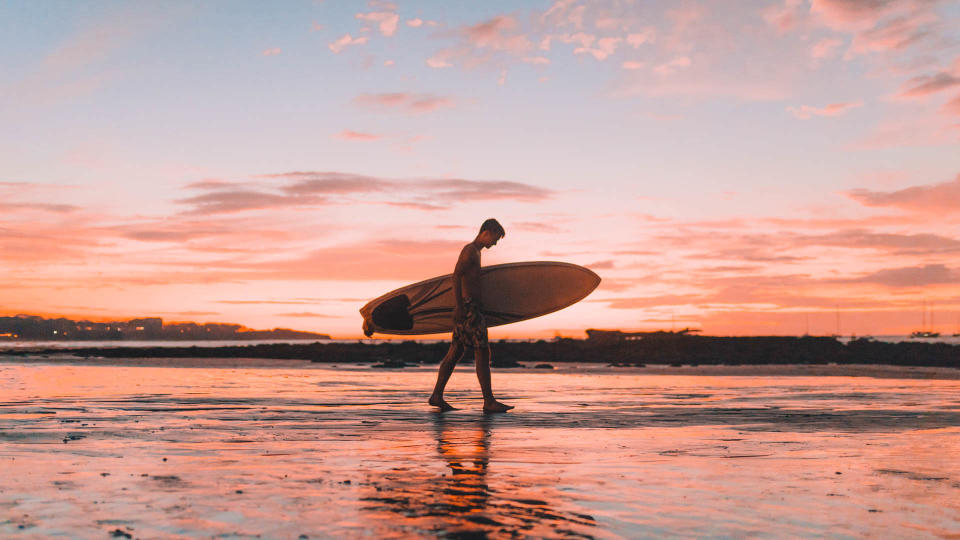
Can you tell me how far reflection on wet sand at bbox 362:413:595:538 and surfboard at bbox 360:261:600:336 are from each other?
24.9 feet

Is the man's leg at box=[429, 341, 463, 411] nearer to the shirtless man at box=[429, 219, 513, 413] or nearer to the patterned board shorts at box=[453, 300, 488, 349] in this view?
the shirtless man at box=[429, 219, 513, 413]

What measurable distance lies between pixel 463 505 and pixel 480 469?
1213 mm

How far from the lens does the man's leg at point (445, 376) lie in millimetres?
10609

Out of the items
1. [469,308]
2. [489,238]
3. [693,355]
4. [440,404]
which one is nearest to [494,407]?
[440,404]

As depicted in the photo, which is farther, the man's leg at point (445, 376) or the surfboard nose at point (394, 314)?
the surfboard nose at point (394, 314)

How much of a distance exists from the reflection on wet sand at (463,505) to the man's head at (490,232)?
488cm

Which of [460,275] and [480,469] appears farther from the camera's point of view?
[460,275]

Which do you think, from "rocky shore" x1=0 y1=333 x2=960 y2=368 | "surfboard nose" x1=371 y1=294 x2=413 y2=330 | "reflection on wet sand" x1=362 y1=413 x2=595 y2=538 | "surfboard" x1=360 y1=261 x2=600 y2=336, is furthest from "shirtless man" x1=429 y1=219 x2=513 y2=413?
"rocky shore" x1=0 y1=333 x2=960 y2=368

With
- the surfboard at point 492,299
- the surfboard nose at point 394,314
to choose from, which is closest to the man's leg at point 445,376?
the surfboard at point 492,299

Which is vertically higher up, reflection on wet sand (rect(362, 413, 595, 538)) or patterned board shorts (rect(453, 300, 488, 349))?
patterned board shorts (rect(453, 300, 488, 349))

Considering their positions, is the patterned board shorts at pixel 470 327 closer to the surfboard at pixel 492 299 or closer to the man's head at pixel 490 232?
the man's head at pixel 490 232

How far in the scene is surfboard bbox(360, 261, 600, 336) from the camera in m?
13.9

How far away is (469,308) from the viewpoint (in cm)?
1081

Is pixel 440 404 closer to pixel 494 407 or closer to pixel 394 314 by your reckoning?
pixel 494 407
